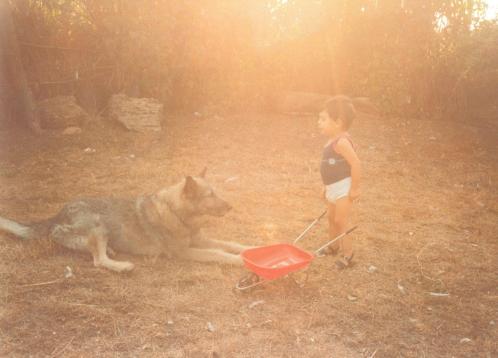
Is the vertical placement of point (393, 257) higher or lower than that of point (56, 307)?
lower

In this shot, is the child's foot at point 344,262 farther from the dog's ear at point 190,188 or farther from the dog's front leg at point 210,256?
the dog's ear at point 190,188

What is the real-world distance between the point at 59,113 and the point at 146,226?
236 inches

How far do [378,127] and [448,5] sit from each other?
11.7 feet

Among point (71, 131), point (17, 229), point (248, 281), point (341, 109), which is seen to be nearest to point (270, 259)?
point (248, 281)

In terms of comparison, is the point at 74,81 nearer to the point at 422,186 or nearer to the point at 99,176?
the point at 99,176

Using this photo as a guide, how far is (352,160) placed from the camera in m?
4.91

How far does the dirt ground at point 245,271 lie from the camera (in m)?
3.79

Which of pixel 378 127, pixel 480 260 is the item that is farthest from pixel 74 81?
pixel 480 260

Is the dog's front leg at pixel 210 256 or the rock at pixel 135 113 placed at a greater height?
the rock at pixel 135 113

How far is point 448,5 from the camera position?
11867 mm

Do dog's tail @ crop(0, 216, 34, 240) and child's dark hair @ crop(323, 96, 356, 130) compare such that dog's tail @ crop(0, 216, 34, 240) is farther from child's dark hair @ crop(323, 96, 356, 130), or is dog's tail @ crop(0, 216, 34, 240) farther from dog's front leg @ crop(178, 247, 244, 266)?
child's dark hair @ crop(323, 96, 356, 130)

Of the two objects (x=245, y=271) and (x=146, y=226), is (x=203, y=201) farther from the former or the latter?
(x=245, y=271)

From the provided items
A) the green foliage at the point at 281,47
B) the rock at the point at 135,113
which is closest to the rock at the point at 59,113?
the rock at the point at 135,113

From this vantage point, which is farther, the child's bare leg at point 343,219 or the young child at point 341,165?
the child's bare leg at point 343,219
